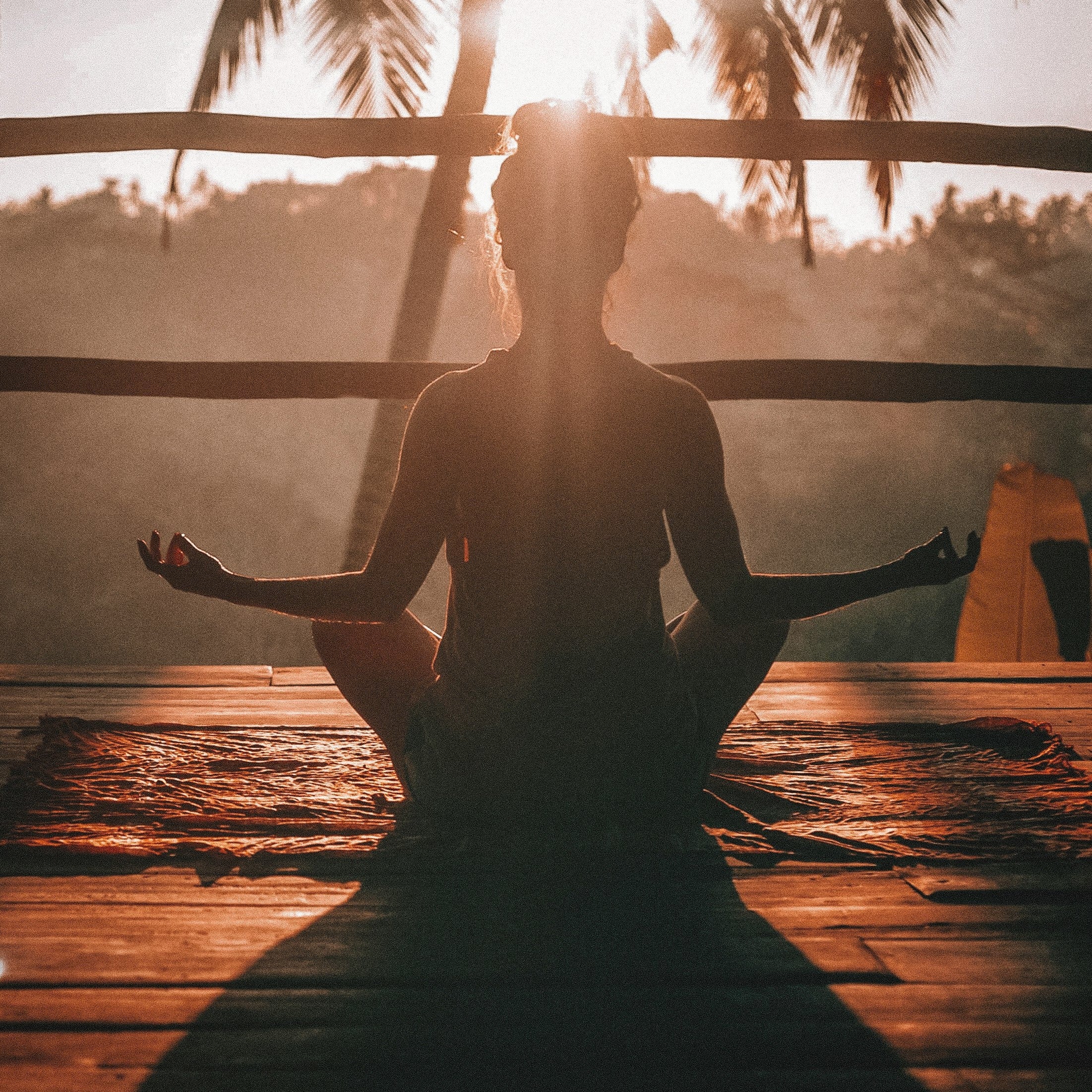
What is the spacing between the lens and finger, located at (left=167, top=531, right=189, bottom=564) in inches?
59.5

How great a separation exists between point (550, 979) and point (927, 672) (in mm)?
2366

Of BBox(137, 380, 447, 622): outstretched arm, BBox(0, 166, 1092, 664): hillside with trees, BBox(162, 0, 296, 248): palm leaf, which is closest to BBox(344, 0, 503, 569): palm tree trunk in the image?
BBox(162, 0, 296, 248): palm leaf

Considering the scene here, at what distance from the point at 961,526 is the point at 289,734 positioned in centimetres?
2543

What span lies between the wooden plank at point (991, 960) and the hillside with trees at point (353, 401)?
22033mm

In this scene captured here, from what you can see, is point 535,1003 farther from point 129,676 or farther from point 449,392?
point 129,676

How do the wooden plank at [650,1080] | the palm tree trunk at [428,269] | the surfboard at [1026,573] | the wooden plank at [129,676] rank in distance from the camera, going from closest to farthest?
the wooden plank at [650,1080] → the wooden plank at [129,676] → the palm tree trunk at [428,269] → the surfboard at [1026,573]

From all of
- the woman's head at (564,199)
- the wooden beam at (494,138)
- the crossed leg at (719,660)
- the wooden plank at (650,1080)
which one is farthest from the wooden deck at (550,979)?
the wooden beam at (494,138)

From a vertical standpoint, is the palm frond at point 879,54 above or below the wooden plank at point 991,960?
above

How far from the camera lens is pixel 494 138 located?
10.3ft

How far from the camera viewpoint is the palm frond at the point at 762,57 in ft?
31.3

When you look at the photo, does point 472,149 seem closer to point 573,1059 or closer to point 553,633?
point 553,633

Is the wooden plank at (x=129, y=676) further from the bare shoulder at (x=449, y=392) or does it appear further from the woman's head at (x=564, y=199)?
the woman's head at (x=564, y=199)

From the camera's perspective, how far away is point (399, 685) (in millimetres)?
1893

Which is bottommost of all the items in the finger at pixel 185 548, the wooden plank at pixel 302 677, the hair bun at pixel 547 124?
the wooden plank at pixel 302 677
